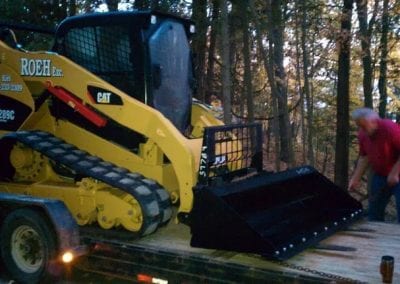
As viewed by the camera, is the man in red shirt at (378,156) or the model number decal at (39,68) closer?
the model number decal at (39,68)

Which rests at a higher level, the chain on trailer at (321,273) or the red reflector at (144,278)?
the chain on trailer at (321,273)

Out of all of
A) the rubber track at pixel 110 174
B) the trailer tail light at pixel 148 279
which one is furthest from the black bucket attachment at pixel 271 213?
the rubber track at pixel 110 174

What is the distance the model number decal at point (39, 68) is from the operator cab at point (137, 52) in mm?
450

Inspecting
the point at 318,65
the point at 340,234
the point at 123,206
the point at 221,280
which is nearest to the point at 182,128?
the point at 123,206

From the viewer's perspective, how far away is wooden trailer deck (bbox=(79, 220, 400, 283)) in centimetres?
411

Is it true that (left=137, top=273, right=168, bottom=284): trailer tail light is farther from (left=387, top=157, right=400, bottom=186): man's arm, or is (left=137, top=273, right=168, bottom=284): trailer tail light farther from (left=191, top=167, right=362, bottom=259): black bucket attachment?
(left=387, top=157, right=400, bottom=186): man's arm

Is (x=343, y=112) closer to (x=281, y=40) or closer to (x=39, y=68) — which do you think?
(x=281, y=40)

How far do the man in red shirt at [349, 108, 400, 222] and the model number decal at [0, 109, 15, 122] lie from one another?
3.99 meters

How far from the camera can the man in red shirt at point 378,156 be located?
20.6 ft

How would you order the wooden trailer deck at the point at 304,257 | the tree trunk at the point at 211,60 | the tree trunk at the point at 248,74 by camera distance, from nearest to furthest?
the wooden trailer deck at the point at 304,257 → the tree trunk at the point at 248,74 → the tree trunk at the point at 211,60

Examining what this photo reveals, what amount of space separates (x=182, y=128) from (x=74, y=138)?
A: 4.27 feet

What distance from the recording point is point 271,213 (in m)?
5.65

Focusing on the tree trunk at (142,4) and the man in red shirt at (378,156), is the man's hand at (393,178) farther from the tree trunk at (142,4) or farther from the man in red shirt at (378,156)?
the tree trunk at (142,4)

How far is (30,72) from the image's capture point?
6.15m
